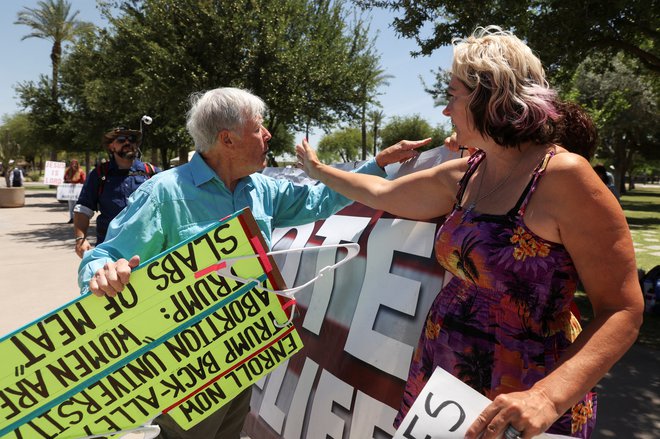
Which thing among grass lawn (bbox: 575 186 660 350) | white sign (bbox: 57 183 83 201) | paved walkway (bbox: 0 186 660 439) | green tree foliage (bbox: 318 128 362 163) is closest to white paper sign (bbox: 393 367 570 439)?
paved walkway (bbox: 0 186 660 439)

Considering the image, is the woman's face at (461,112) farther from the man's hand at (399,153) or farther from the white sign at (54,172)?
the white sign at (54,172)

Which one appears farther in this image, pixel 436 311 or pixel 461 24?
pixel 461 24

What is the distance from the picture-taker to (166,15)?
36.3 ft

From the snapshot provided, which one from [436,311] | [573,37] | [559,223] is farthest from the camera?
[573,37]

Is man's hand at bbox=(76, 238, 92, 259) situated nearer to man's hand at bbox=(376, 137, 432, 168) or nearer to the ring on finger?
man's hand at bbox=(376, 137, 432, 168)

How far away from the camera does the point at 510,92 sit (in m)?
1.48

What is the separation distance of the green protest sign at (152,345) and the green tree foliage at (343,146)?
60.5 meters

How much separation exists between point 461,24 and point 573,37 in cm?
134

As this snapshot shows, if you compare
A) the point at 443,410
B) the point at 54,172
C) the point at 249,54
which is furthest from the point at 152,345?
the point at 54,172

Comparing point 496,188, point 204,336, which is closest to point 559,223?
point 496,188

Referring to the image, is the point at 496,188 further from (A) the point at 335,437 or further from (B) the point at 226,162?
(A) the point at 335,437

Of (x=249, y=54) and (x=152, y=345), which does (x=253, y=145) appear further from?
(x=249, y=54)

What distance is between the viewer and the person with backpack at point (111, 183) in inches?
193

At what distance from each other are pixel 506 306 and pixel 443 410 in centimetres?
38
